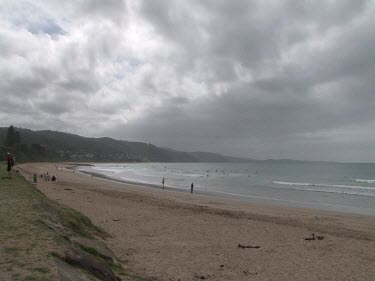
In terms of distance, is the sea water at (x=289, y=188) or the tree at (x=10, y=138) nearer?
the sea water at (x=289, y=188)

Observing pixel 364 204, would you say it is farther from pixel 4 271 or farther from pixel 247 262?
pixel 4 271

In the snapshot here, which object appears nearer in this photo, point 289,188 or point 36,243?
point 36,243

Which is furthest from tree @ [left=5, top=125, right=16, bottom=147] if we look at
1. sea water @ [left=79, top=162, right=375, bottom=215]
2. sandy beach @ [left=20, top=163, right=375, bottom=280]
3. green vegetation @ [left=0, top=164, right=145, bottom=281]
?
green vegetation @ [left=0, top=164, right=145, bottom=281]

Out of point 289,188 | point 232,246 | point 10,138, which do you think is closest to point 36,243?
point 232,246

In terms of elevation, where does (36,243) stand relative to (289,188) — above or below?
above

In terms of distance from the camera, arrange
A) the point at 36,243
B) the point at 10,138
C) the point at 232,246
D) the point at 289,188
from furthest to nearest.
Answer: the point at 10,138 < the point at 289,188 < the point at 232,246 < the point at 36,243

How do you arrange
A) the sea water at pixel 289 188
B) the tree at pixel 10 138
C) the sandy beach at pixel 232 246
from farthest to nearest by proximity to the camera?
the tree at pixel 10 138 < the sea water at pixel 289 188 < the sandy beach at pixel 232 246

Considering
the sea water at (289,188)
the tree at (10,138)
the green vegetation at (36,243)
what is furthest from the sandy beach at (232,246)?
the tree at (10,138)

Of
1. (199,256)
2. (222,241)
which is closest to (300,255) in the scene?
(222,241)

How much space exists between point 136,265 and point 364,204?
96.3 ft

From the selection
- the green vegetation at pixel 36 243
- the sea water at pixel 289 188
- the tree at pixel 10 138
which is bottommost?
the sea water at pixel 289 188

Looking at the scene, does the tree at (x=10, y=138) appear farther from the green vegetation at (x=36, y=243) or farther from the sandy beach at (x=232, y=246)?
the green vegetation at (x=36, y=243)

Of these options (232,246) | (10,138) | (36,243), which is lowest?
(232,246)

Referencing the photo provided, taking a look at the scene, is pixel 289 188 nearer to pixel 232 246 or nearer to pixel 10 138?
pixel 232 246
